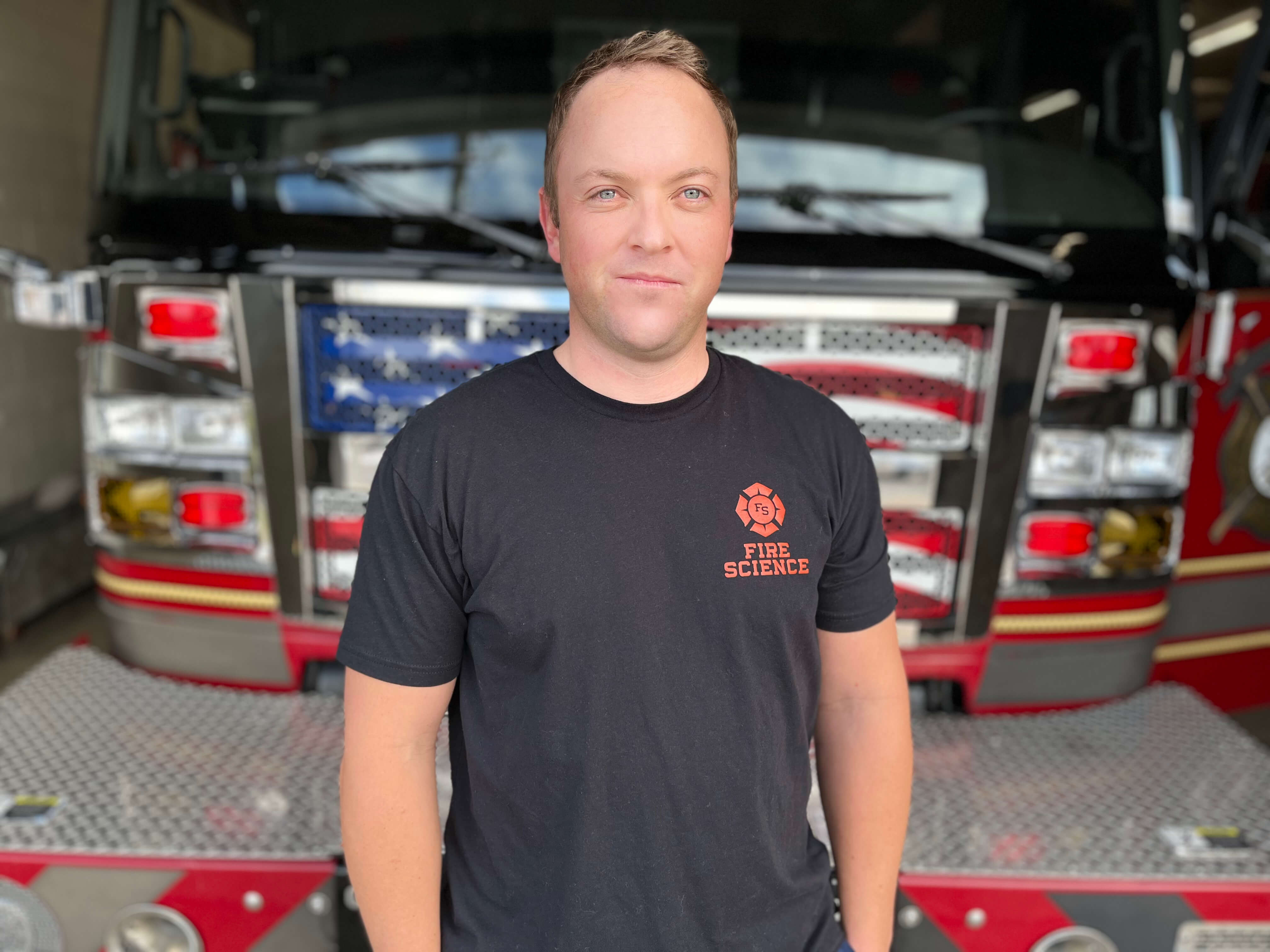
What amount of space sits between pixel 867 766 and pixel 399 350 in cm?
121

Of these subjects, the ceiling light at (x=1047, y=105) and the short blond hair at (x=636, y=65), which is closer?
the short blond hair at (x=636, y=65)

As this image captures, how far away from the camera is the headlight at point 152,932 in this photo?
1.78 meters

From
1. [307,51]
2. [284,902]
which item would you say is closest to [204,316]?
[307,51]

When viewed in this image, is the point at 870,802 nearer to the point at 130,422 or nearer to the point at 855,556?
the point at 855,556

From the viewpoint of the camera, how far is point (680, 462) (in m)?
1.25

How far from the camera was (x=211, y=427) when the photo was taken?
2150 mm

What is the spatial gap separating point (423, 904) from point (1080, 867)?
1.17 m

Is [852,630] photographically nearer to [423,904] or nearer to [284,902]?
[423,904]

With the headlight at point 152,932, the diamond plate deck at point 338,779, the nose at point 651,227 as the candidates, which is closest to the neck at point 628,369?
the nose at point 651,227

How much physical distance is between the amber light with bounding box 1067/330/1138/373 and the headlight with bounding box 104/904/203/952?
1988 mm

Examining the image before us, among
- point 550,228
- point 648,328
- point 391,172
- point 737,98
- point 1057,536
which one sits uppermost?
point 737,98

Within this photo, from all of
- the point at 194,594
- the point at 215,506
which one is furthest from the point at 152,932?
the point at 215,506

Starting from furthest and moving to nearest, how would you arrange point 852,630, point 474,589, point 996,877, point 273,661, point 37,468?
point 37,468
point 273,661
point 996,877
point 852,630
point 474,589

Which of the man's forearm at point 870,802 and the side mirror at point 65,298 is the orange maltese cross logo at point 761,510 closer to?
the man's forearm at point 870,802
